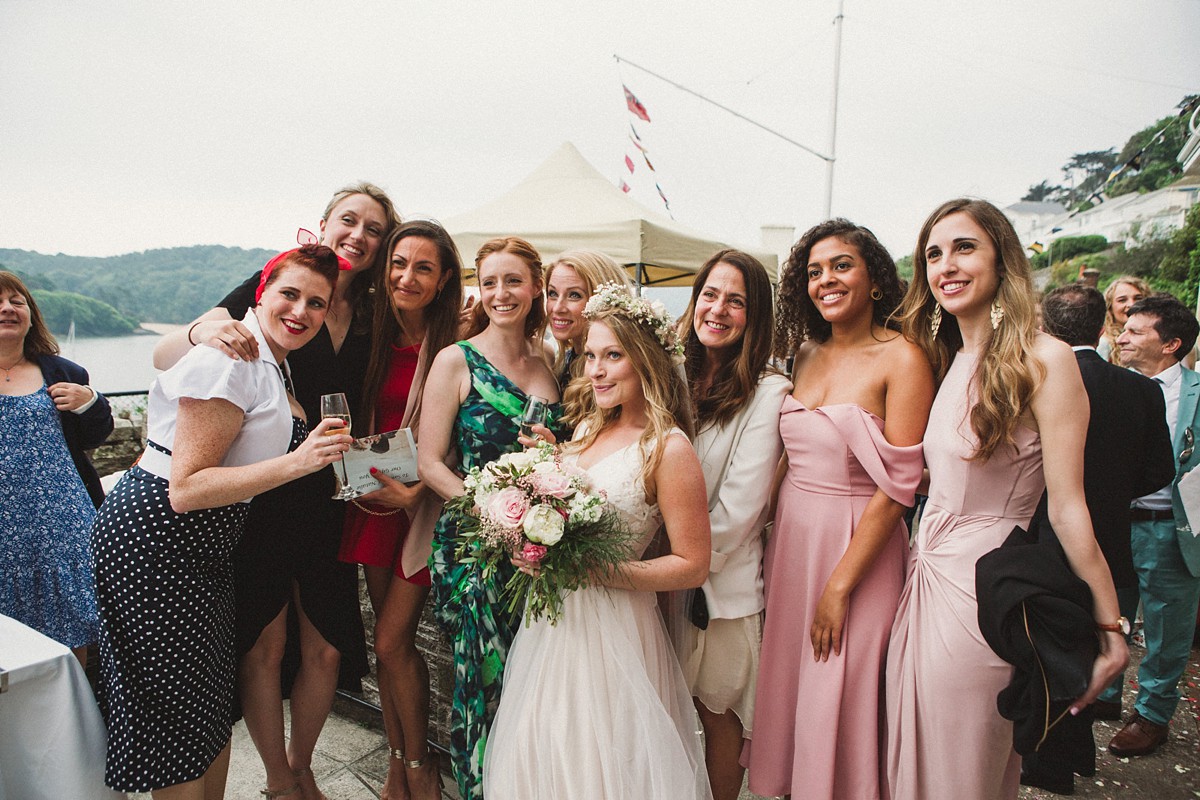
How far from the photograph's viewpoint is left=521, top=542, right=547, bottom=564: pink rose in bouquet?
A: 186 centimetres

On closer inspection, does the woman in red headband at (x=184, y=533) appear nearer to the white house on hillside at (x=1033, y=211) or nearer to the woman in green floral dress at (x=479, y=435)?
the woman in green floral dress at (x=479, y=435)

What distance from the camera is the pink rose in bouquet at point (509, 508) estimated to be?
1874mm

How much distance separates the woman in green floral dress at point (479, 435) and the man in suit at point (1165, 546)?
152 inches

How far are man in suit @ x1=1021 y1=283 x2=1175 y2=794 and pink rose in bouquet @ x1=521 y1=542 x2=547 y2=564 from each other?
272cm

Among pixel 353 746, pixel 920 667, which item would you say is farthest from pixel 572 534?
pixel 353 746

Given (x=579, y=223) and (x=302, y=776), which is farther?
(x=579, y=223)

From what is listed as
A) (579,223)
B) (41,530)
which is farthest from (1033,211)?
(41,530)

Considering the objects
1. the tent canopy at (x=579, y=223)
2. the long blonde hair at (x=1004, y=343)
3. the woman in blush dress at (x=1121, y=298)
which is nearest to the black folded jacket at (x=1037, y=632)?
the long blonde hair at (x=1004, y=343)

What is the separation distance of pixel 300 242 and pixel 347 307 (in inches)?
27.1

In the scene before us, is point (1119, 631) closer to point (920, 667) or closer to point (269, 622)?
point (920, 667)

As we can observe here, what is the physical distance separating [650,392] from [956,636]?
1309mm

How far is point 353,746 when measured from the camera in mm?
3334

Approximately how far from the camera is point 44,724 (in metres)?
1.87

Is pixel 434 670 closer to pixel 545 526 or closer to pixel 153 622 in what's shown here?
pixel 153 622
